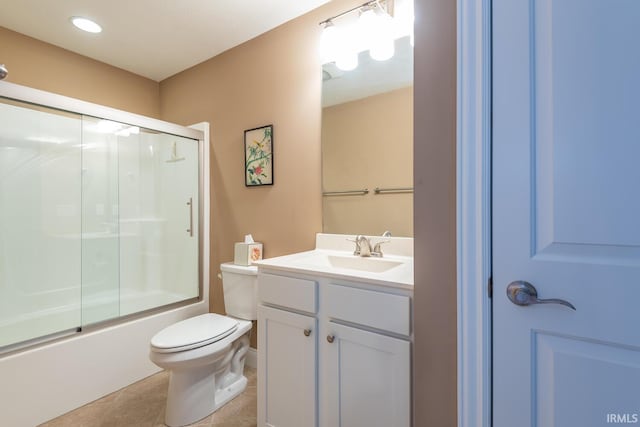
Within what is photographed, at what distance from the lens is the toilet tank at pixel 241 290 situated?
1.90 meters

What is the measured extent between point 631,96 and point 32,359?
261 centimetres

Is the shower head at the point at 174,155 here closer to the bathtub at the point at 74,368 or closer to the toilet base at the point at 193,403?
the bathtub at the point at 74,368

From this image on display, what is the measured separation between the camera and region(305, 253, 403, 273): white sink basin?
145 cm

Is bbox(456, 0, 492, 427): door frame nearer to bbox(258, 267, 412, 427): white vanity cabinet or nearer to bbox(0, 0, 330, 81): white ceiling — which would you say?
bbox(258, 267, 412, 427): white vanity cabinet

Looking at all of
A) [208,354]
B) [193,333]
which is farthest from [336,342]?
[193,333]

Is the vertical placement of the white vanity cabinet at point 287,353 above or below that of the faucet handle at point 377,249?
below

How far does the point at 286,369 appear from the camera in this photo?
132 centimetres

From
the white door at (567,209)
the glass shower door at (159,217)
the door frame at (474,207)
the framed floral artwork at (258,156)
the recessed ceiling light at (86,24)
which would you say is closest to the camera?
the white door at (567,209)

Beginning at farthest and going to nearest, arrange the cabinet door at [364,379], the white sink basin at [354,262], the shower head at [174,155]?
the shower head at [174,155], the white sink basin at [354,262], the cabinet door at [364,379]

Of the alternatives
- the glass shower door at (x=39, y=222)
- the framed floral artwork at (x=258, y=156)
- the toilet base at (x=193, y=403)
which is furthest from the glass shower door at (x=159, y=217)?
the toilet base at (x=193, y=403)

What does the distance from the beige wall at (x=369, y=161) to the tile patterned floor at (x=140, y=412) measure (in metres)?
1.11

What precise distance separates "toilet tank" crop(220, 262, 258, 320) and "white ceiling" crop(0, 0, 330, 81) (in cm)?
160

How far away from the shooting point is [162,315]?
219 centimetres

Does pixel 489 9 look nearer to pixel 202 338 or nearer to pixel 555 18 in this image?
pixel 555 18
